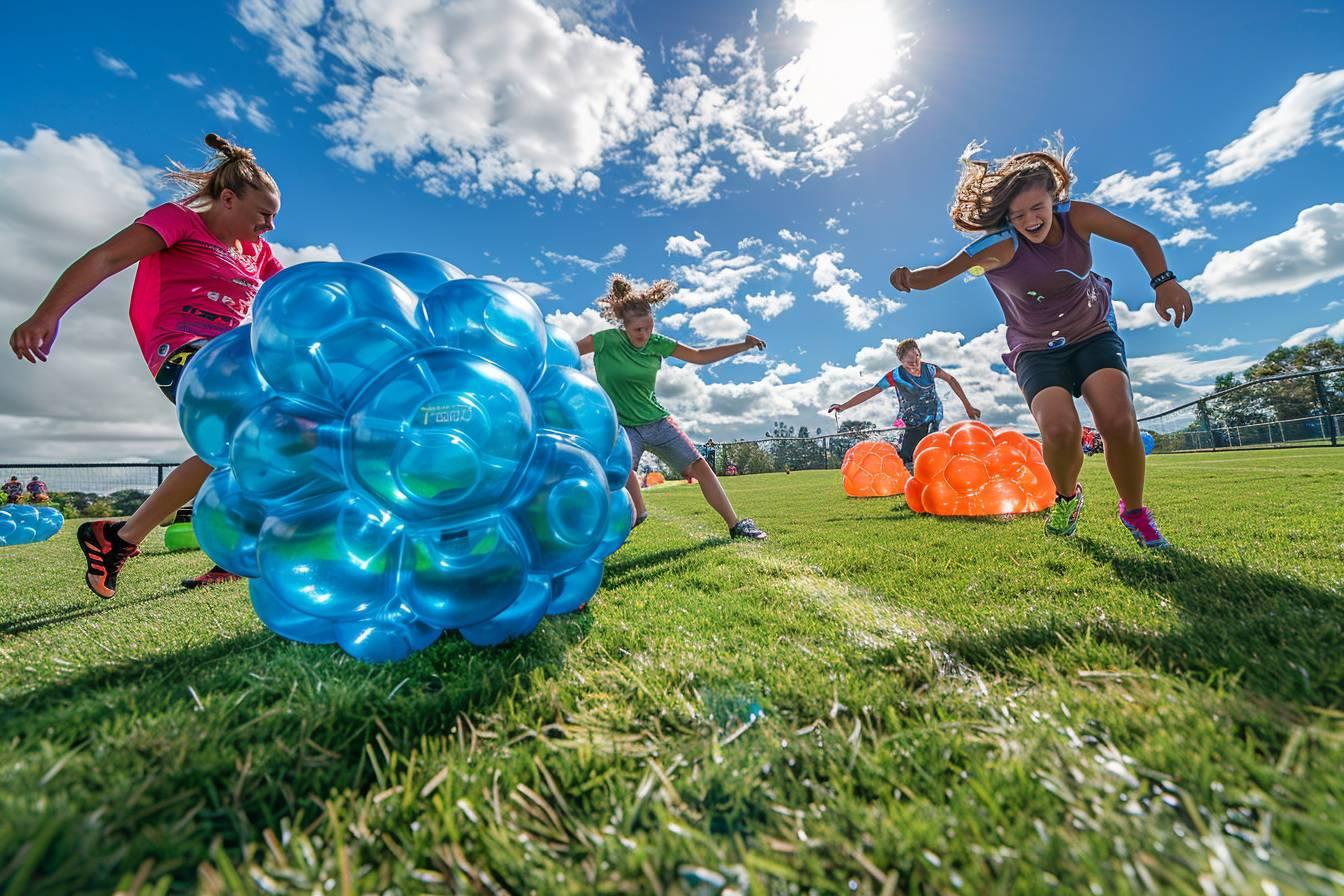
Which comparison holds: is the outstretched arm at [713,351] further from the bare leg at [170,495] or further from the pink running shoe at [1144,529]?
the bare leg at [170,495]

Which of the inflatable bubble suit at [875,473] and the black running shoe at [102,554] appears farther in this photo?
the inflatable bubble suit at [875,473]

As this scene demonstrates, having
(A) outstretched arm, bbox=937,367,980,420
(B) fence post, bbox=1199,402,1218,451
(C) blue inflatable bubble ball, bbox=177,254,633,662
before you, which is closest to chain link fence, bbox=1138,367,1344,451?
(B) fence post, bbox=1199,402,1218,451

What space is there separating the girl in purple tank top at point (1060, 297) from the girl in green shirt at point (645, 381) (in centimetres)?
209

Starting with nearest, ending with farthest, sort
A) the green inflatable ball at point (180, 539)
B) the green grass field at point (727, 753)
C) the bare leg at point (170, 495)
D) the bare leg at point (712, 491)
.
→ the green grass field at point (727, 753) < the bare leg at point (170, 495) < the bare leg at point (712, 491) < the green inflatable ball at point (180, 539)

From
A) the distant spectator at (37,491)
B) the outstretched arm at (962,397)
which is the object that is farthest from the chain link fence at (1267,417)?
the distant spectator at (37,491)

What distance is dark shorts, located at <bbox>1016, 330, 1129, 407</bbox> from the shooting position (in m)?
3.34

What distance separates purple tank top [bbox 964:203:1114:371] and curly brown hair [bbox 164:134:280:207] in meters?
4.26

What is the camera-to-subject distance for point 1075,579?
7.89 feet

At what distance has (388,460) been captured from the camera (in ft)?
5.01

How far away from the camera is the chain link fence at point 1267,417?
61.4ft

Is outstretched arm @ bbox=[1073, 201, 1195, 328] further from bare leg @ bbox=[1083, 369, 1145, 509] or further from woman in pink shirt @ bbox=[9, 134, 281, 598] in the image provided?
woman in pink shirt @ bbox=[9, 134, 281, 598]

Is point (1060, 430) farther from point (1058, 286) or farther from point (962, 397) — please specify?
point (962, 397)

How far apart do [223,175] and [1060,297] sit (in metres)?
4.95

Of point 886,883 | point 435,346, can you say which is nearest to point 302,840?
point 886,883
